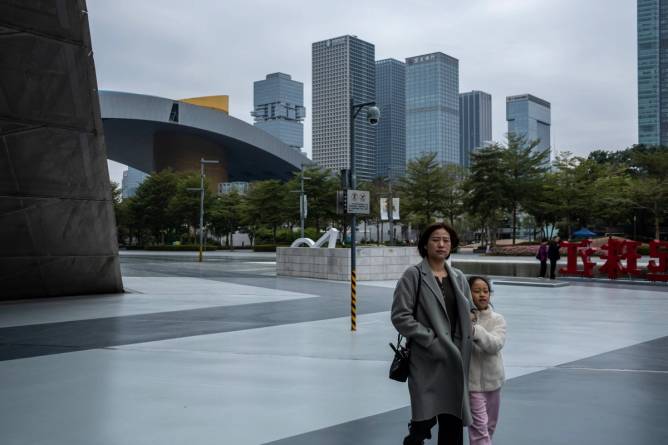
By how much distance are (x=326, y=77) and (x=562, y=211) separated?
47.7m

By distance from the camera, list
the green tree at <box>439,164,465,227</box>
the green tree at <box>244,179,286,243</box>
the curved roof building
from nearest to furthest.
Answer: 1. the green tree at <box>439,164,465,227</box>
2. the green tree at <box>244,179,286,243</box>
3. the curved roof building

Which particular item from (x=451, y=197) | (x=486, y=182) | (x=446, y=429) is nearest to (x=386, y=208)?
Result: (x=486, y=182)

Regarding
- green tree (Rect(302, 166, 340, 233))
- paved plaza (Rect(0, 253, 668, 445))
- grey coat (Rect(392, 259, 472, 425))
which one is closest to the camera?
grey coat (Rect(392, 259, 472, 425))

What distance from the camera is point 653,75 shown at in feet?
630

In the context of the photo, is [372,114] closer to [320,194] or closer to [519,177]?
[519,177]

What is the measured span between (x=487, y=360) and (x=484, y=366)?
0.05 metres

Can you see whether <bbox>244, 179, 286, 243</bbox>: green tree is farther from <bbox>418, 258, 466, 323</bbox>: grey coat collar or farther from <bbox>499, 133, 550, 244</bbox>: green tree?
<bbox>418, 258, 466, 323</bbox>: grey coat collar

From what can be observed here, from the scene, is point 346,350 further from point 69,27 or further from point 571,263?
point 571,263

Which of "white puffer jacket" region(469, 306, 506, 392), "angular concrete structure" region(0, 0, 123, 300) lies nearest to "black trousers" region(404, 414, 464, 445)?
"white puffer jacket" region(469, 306, 506, 392)

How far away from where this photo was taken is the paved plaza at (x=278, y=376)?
17.0ft

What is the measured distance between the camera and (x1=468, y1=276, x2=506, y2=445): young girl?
4059 millimetres

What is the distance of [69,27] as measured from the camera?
15.4m

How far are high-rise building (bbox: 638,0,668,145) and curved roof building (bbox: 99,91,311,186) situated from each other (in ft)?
477

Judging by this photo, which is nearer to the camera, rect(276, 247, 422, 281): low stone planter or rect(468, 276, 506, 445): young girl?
rect(468, 276, 506, 445): young girl
